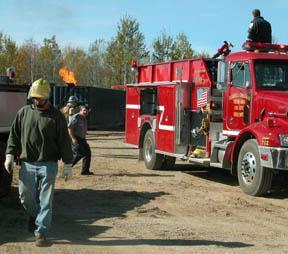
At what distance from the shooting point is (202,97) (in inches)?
486

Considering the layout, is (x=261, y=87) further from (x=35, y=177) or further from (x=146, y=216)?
(x=35, y=177)

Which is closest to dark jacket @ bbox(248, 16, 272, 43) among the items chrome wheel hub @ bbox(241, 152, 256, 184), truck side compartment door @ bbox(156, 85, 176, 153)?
truck side compartment door @ bbox(156, 85, 176, 153)

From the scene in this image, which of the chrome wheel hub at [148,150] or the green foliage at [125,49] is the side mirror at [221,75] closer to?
the chrome wheel hub at [148,150]

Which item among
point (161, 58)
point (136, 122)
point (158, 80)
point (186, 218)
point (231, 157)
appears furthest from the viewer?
point (161, 58)

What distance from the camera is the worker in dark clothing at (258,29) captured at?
11.9m

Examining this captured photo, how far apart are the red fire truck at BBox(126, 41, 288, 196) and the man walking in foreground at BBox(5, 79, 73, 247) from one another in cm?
436

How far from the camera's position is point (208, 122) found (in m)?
12.1

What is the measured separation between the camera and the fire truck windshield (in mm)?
10812

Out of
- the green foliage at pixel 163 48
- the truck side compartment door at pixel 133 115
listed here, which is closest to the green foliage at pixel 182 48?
the green foliage at pixel 163 48

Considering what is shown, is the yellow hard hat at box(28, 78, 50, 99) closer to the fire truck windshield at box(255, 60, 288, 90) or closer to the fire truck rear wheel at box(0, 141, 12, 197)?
the fire truck rear wheel at box(0, 141, 12, 197)

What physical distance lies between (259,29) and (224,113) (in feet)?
6.40

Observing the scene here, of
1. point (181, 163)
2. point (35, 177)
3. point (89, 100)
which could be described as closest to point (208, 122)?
point (181, 163)

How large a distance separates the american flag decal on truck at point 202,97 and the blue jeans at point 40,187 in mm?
6181

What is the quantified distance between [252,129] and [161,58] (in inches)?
1409
